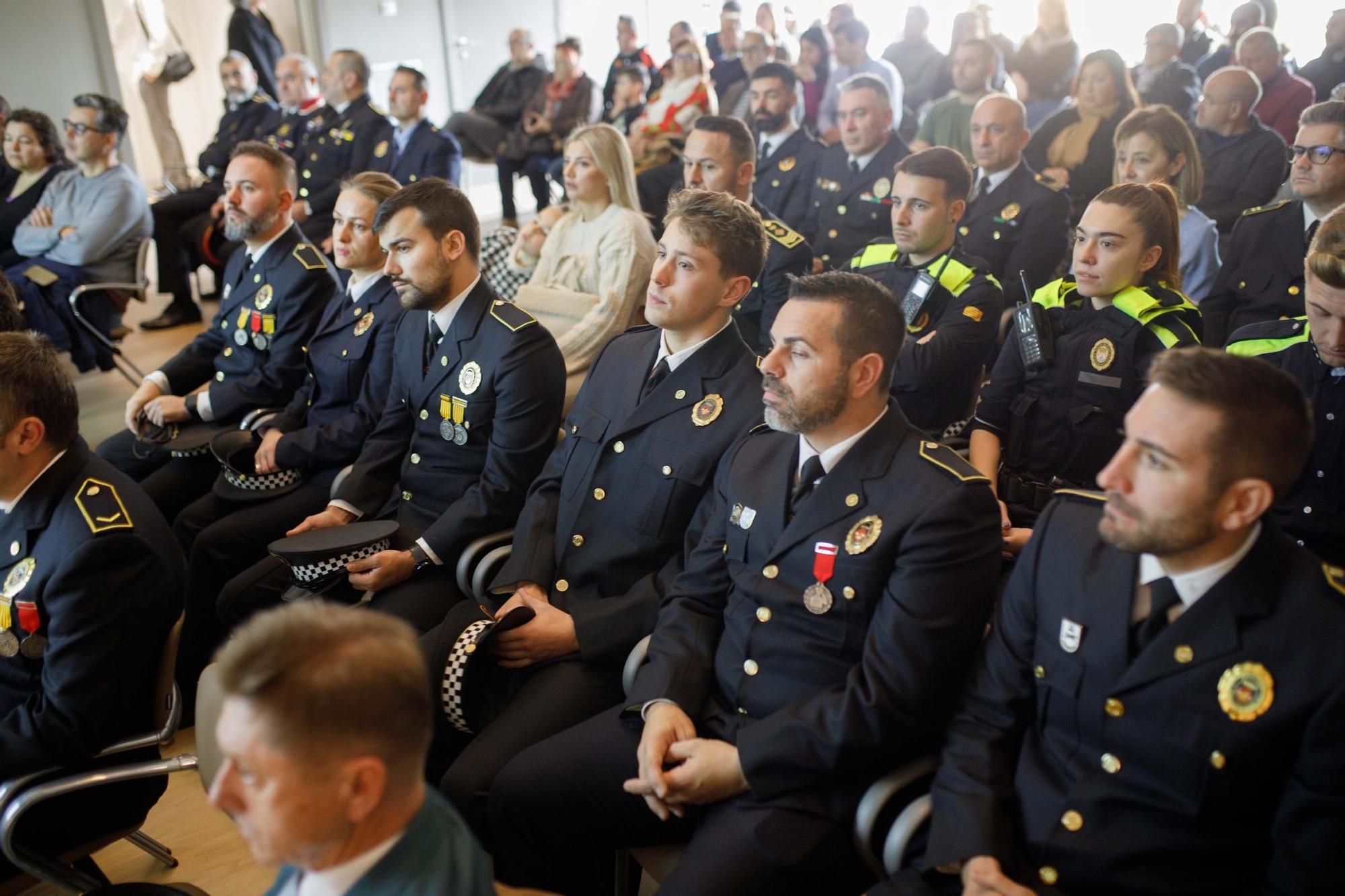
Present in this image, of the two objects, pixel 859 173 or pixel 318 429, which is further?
pixel 859 173

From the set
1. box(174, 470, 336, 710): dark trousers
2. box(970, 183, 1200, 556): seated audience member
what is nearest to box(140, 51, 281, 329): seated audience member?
box(174, 470, 336, 710): dark trousers

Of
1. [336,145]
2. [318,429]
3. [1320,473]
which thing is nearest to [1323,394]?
[1320,473]

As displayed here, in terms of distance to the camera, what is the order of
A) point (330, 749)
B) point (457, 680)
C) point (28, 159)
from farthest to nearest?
1. point (28, 159)
2. point (457, 680)
3. point (330, 749)

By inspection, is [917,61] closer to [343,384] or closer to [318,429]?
[343,384]

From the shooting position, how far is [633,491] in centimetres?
232

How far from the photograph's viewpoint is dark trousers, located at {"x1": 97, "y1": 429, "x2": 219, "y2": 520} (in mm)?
3273

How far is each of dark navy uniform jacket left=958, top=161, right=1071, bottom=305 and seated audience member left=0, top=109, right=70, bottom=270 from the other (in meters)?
4.72

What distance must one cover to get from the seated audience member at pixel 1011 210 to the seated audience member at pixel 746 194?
77cm

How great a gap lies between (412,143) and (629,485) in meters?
4.52

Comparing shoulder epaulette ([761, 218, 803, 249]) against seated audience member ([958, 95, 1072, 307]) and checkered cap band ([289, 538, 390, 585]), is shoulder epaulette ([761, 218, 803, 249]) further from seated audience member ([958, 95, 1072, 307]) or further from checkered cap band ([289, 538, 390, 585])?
checkered cap band ([289, 538, 390, 585])

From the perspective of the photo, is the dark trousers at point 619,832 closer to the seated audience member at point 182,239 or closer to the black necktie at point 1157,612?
the black necktie at point 1157,612

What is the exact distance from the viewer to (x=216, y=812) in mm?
2389

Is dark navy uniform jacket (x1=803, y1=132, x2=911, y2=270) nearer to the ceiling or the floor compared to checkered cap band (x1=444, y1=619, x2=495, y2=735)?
nearer to the ceiling

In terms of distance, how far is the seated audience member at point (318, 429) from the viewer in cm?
289
